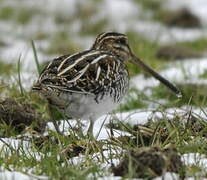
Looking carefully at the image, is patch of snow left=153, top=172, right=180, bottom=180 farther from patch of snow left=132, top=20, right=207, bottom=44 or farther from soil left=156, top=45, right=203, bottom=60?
patch of snow left=132, top=20, right=207, bottom=44

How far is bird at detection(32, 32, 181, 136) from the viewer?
4195 millimetres

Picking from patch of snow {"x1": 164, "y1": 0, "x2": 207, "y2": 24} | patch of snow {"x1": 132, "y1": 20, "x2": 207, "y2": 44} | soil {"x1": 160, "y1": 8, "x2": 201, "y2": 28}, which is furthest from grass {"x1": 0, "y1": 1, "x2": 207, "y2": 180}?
patch of snow {"x1": 164, "y1": 0, "x2": 207, "y2": 24}

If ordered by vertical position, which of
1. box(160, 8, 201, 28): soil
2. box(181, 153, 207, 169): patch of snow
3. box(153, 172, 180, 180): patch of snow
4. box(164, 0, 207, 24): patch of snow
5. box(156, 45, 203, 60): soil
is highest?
box(164, 0, 207, 24): patch of snow

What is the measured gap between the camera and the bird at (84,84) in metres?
4.20

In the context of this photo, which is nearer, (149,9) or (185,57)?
(185,57)

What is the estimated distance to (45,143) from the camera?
13.8 feet

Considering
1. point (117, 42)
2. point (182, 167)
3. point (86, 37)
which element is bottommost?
point (182, 167)

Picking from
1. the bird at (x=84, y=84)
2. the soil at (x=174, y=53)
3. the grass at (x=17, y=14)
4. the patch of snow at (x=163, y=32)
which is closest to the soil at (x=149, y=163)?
the bird at (x=84, y=84)

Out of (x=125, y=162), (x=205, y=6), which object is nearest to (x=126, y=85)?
(x=125, y=162)

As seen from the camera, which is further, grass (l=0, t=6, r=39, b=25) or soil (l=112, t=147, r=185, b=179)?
grass (l=0, t=6, r=39, b=25)

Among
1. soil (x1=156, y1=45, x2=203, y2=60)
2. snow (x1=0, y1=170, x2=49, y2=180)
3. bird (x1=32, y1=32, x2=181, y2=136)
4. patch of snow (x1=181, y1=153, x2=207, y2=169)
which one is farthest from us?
soil (x1=156, y1=45, x2=203, y2=60)

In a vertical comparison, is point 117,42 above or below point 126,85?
above

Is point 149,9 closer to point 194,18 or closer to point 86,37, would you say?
point 194,18

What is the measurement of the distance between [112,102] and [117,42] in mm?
646
